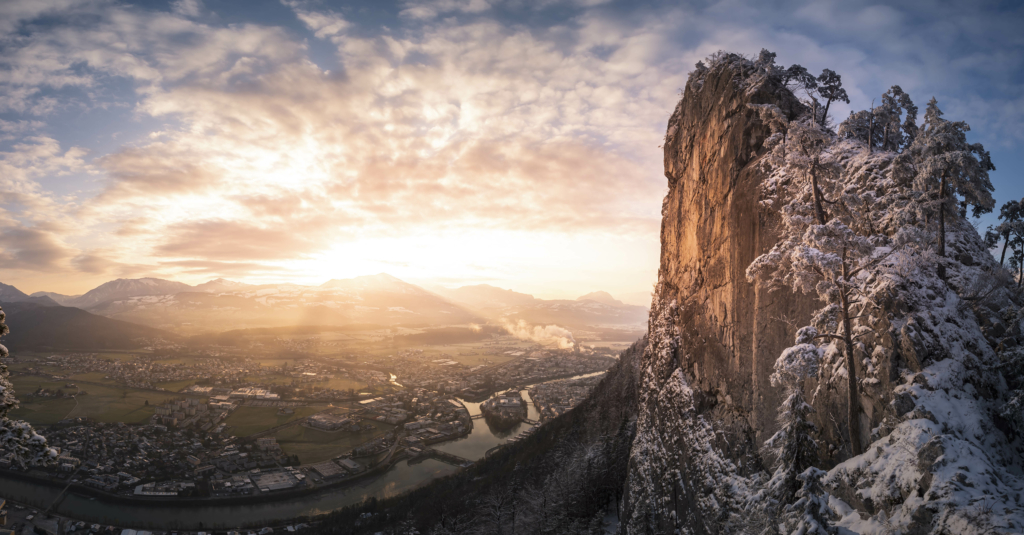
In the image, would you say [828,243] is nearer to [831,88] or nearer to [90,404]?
[831,88]

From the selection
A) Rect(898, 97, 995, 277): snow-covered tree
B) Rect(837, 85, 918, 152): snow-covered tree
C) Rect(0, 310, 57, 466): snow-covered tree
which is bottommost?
Rect(0, 310, 57, 466): snow-covered tree

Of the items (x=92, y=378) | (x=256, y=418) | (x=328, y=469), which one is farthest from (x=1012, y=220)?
(x=92, y=378)

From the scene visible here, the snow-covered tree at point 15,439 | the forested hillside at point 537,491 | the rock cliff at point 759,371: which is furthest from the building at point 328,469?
the snow-covered tree at point 15,439

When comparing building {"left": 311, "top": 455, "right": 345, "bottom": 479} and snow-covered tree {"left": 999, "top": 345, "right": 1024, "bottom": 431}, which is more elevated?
snow-covered tree {"left": 999, "top": 345, "right": 1024, "bottom": 431}

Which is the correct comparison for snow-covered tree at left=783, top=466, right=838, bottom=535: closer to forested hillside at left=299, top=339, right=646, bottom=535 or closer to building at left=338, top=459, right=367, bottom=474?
forested hillside at left=299, top=339, right=646, bottom=535

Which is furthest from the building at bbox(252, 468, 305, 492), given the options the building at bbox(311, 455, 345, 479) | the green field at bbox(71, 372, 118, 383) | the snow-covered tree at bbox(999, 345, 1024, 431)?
the green field at bbox(71, 372, 118, 383)

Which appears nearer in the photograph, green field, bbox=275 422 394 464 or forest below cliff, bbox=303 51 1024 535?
forest below cliff, bbox=303 51 1024 535

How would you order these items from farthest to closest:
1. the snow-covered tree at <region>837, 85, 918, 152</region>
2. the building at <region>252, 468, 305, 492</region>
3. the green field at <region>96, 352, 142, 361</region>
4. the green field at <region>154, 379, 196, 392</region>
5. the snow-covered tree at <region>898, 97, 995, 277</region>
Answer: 1. the green field at <region>96, 352, 142, 361</region>
2. the green field at <region>154, 379, 196, 392</region>
3. the building at <region>252, 468, 305, 492</region>
4. the snow-covered tree at <region>837, 85, 918, 152</region>
5. the snow-covered tree at <region>898, 97, 995, 277</region>

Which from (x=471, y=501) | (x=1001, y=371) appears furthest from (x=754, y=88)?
(x=471, y=501)
